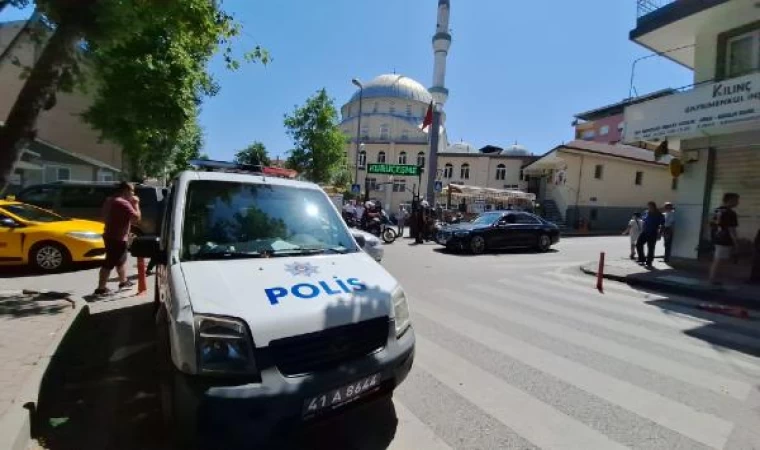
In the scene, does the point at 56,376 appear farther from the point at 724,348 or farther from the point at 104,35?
the point at 724,348

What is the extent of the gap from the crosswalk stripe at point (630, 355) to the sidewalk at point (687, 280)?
470cm

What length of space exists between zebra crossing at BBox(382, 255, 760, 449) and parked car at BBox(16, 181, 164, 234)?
8537 millimetres

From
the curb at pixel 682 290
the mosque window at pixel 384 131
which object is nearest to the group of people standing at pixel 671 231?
the curb at pixel 682 290

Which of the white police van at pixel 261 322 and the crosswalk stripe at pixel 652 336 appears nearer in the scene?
the white police van at pixel 261 322

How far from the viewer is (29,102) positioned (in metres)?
3.80

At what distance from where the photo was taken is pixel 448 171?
59.9 metres

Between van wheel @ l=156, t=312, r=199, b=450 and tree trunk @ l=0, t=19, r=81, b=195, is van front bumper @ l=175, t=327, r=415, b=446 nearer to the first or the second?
van wheel @ l=156, t=312, r=199, b=450

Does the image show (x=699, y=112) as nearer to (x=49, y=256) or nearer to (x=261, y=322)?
(x=261, y=322)

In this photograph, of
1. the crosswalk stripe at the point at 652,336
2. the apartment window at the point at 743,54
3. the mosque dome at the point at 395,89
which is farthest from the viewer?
the mosque dome at the point at 395,89

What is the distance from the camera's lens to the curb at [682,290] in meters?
8.80

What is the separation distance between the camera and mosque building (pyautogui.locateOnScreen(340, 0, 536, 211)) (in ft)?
143

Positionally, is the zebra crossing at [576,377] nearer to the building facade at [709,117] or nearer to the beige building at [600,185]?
the building facade at [709,117]

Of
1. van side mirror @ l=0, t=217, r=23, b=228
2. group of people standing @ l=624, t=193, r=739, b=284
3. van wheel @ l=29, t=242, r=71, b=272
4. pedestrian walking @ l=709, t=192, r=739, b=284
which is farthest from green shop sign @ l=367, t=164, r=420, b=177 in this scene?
van side mirror @ l=0, t=217, r=23, b=228

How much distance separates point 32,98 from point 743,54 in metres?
14.8
